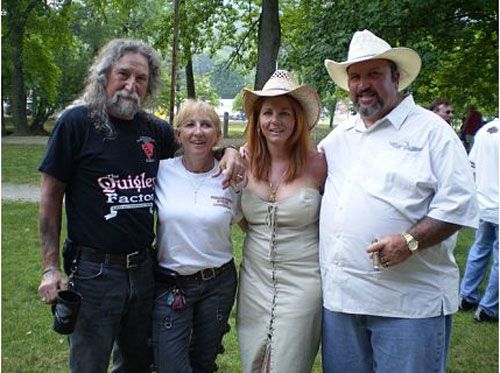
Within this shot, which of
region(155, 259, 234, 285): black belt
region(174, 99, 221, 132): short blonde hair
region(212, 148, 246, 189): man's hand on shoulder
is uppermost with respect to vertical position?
region(174, 99, 221, 132): short blonde hair

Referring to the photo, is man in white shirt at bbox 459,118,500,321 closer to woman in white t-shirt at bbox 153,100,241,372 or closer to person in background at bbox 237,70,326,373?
person in background at bbox 237,70,326,373

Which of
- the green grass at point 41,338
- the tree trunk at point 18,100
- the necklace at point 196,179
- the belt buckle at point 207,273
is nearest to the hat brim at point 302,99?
the necklace at point 196,179

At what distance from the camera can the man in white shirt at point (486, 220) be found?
5598mm

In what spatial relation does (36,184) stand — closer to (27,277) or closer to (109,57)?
(27,277)

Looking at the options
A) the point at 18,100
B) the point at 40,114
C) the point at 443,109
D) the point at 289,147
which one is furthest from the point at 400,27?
the point at 40,114

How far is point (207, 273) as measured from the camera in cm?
321

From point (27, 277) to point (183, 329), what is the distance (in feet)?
12.8

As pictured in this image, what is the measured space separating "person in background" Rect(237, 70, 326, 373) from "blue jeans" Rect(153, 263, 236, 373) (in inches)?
5.0

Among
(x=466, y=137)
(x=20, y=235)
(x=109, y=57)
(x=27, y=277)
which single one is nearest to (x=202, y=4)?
(x=466, y=137)

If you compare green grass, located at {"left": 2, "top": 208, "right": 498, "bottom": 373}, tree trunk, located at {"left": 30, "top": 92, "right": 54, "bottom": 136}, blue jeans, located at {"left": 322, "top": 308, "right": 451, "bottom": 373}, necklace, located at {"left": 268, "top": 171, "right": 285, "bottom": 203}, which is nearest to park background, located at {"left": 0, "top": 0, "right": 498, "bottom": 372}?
green grass, located at {"left": 2, "top": 208, "right": 498, "bottom": 373}

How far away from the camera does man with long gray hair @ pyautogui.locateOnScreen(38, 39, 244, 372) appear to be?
2967mm

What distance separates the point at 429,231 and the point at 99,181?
160 centimetres

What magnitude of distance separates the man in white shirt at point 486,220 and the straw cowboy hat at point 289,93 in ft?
9.45

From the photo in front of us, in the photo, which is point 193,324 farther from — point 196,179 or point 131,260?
point 196,179
